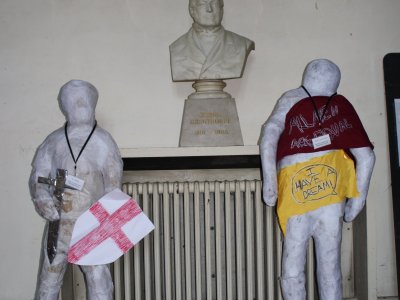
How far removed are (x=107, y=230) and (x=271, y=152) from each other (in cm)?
69

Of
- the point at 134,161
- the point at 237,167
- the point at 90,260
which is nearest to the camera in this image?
the point at 90,260

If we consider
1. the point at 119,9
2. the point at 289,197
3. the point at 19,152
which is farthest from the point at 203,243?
the point at 119,9

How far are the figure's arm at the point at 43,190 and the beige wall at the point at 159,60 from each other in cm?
67

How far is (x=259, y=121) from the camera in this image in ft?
8.64

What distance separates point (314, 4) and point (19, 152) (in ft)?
5.59

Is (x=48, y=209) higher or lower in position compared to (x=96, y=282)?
higher

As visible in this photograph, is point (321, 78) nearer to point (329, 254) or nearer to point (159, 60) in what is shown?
point (329, 254)

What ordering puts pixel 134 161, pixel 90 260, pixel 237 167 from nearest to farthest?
pixel 90 260, pixel 134 161, pixel 237 167

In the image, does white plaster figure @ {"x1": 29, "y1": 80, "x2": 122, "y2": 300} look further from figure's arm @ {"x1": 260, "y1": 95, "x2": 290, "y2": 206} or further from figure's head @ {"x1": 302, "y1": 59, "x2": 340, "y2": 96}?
figure's head @ {"x1": 302, "y1": 59, "x2": 340, "y2": 96}

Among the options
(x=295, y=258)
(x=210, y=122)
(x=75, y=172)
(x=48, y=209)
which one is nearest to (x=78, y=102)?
(x=75, y=172)

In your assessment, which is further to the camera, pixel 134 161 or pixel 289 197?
pixel 134 161

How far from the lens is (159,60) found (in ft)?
8.61

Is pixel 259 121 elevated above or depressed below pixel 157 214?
above

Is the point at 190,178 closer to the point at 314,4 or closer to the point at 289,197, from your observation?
the point at 289,197
